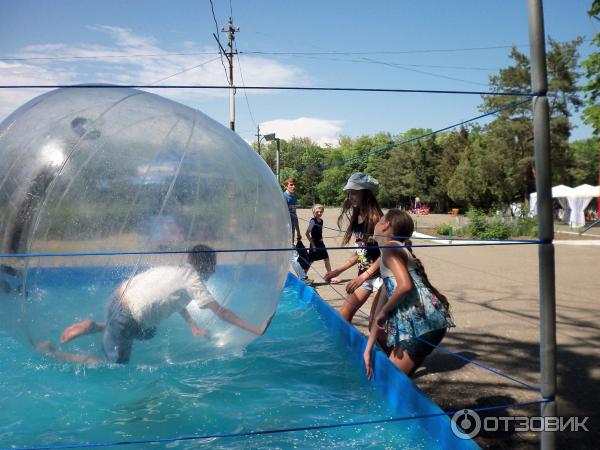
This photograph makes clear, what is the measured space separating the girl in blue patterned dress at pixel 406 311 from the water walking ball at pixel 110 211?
37.1 inches

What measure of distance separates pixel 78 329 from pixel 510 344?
4015 millimetres

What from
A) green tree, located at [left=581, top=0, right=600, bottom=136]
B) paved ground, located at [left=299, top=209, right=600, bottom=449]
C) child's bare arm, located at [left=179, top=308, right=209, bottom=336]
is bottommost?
paved ground, located at [left=299, top=209, right=600, bottom=449]

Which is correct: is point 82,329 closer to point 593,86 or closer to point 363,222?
point 363,222

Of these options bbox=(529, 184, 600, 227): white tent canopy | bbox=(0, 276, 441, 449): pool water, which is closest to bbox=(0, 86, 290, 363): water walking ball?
bbox=(0, 276, 441, 449): pool water

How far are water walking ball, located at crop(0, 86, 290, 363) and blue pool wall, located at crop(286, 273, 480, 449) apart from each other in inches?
42.7

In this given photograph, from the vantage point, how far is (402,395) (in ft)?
11.0

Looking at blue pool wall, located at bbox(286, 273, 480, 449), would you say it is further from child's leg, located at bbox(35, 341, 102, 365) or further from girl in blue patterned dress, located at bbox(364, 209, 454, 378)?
child's leg, located at bbox(35, 341, 102, 365)

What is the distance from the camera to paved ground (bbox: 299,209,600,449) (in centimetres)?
365

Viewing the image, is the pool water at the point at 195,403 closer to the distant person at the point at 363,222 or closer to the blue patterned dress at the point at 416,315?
the blue patterned dress at the point at 416,315

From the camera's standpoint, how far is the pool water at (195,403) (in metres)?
3.17

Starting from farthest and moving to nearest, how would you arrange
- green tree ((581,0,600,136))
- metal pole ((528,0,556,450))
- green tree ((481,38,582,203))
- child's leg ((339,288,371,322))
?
green tree ((481,38,582,203)) → green tree ((581,0,600,136)) → child's leg ((339,288,371,322)) → metal pole ((528,0,556,450))

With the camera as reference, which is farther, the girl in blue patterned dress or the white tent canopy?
the white tent canopy

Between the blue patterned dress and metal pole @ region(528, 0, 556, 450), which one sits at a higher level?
metal pole @ region(528, 0, 556, 450)

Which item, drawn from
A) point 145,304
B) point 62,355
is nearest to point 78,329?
point 62,355
